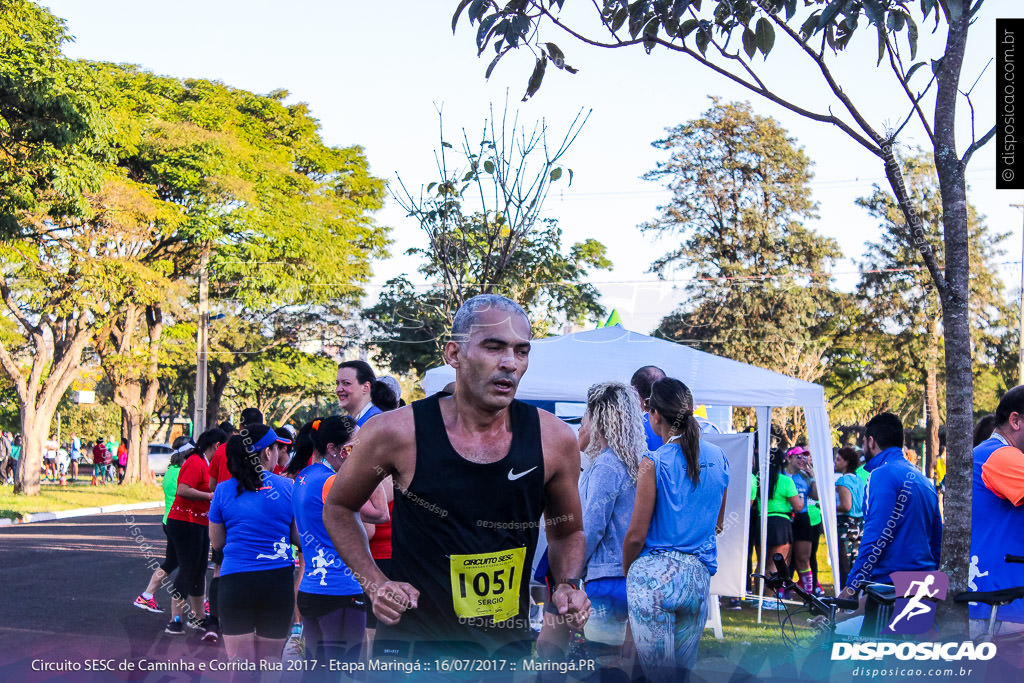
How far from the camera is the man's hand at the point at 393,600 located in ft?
9.57

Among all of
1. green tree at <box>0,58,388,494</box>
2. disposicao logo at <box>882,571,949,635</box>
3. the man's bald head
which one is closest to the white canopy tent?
the man's bald head

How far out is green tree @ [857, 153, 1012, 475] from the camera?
3825 centimetres

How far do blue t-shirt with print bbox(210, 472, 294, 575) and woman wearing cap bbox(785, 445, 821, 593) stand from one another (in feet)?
22.6

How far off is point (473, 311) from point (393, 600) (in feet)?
2.83

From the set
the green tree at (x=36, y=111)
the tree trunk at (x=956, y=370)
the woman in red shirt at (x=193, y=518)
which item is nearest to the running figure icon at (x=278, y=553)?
the woman in red shirt at (x=193, y=518)

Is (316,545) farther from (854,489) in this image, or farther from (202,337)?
(202,337)

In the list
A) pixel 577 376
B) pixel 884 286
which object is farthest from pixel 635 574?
pixel 884 286

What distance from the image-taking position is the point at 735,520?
9594 mm

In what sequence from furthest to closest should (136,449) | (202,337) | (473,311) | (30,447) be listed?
(136,449)
(202,337)
(30,447)
(473,311)

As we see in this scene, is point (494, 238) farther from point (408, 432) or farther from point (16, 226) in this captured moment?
point (16, 226)

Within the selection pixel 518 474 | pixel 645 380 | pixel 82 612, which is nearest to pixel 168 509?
pixel 82 612

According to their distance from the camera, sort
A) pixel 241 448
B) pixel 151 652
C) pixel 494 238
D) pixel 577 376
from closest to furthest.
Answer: pixel 241 448 < pixel 151 652 < pixel 494 238 < pixel 577 376

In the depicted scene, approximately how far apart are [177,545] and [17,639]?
4.59 ft

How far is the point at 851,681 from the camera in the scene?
361 cm
